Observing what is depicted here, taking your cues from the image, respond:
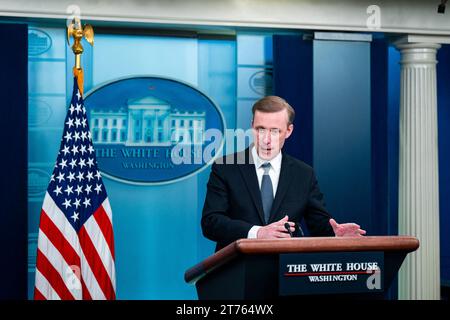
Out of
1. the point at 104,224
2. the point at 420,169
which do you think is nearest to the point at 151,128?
the point at 104,224

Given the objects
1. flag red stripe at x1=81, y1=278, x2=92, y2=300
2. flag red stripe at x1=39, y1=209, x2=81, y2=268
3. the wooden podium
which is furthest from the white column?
the wooden podium

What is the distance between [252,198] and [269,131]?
1.06ft

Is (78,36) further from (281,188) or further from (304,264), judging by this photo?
(304,264)

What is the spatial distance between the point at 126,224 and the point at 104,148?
1.92ft

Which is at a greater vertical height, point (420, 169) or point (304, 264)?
point (420, 169)

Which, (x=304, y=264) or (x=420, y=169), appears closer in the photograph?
(x=304, y=264)

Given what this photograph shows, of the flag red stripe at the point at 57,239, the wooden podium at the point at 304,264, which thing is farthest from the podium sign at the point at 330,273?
the flag red stripe at the point at 57,239

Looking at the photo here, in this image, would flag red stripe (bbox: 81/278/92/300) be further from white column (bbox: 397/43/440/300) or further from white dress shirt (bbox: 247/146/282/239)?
white column (bbox: 397/43/440/300)

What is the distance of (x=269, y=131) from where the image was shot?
3.53 metres

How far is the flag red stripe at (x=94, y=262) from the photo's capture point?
15.2ft

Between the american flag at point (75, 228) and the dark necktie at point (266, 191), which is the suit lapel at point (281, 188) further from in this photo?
the american flag at point (75, 228)

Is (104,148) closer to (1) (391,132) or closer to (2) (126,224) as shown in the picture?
(2) (126,224)

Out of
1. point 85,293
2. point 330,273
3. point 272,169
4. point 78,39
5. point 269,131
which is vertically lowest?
point 85,293
